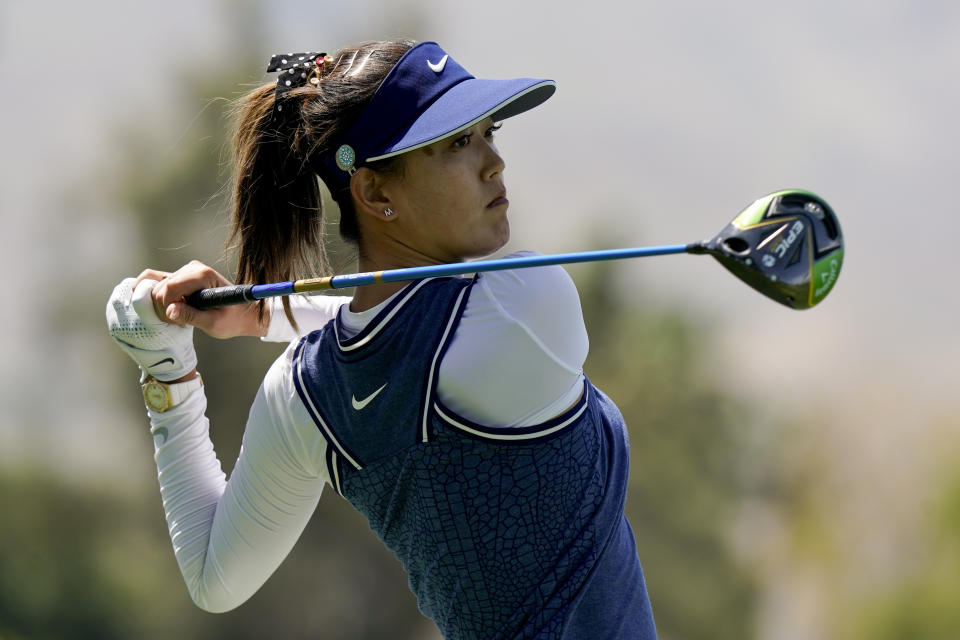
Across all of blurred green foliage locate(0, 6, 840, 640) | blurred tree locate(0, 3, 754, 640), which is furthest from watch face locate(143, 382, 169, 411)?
blurred green foliage locate(0, 6, 840, 640)

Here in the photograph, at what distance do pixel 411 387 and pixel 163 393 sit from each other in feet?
1.49

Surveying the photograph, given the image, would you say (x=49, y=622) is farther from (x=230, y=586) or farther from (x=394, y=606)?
(x=230, y=586)

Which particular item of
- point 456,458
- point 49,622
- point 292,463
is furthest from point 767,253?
point 49,622

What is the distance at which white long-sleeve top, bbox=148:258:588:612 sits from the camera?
1.07m

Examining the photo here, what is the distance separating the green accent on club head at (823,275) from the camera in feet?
3.48

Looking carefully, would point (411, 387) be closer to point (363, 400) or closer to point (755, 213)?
point (363, 400)

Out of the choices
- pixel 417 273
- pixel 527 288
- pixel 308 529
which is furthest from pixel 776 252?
pixel 308 529

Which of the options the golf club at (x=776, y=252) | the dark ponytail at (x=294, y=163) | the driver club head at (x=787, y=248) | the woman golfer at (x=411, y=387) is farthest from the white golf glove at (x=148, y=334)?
the driver club head at (x=787, y=248)

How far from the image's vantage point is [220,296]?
4.32 feet

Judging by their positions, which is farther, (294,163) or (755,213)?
(294,163)

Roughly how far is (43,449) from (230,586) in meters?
7.57

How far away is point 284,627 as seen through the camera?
9.66 meters

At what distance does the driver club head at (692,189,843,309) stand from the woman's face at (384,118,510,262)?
27 centimetres

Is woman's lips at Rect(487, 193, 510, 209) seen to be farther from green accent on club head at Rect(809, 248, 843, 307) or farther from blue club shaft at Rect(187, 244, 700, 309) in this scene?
green accent on club head at Rect(809, 248, 843, 307)
